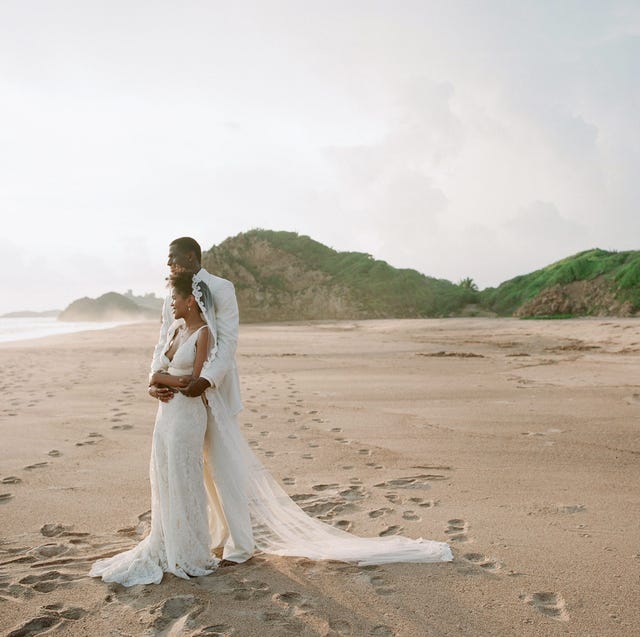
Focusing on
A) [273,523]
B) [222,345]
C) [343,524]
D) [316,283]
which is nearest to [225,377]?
[222,345]

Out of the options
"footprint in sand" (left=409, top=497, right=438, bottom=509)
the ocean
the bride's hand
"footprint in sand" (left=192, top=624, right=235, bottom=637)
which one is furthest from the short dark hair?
the ocean

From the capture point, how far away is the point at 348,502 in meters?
4.14

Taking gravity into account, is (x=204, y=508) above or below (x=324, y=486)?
above

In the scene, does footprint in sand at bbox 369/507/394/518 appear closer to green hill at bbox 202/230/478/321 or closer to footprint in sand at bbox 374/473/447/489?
footprint in sand at bbox 374/473/447/489

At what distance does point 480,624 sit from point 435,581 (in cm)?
41

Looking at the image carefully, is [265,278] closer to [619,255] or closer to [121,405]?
[619,255]

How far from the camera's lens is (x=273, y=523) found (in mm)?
3414

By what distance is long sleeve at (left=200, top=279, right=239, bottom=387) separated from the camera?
124 inches

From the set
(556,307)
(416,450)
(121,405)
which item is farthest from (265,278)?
(416,450)

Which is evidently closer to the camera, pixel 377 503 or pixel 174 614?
pixel 174 614

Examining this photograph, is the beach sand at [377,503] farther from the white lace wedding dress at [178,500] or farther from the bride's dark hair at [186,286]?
the bride's dark hair at [186,286]

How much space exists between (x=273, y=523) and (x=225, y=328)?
3.86 feet

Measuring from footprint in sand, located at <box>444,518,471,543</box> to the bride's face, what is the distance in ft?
6.67

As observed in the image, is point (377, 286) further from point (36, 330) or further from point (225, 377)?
point (225, 377)
